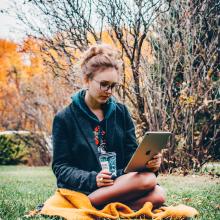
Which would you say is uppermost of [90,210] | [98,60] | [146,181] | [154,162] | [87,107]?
[98,60]

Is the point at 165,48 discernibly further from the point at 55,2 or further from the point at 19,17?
the point at 19,17

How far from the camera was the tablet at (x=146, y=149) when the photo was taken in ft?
9.55

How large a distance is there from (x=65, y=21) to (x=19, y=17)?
862 millimetres

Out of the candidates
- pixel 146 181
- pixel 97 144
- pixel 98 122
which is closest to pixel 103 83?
pixel 98 122

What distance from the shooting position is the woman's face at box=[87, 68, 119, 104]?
3250mm

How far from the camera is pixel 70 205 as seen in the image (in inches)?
128

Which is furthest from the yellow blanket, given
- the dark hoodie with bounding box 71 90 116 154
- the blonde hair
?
the blonde hair

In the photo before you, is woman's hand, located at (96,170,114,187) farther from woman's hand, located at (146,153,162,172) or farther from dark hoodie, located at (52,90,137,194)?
woman's hand, located at (146,153,162,172)

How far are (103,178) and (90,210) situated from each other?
0.23 metres

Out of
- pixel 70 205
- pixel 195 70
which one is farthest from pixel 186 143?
pixel 70 205

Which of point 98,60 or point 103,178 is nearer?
point 103,178

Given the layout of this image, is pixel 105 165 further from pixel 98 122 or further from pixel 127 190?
pixel 98 122

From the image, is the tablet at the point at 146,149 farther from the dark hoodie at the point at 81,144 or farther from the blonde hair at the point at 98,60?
the blonde hair at the point at 98,60

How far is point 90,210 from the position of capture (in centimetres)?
303
